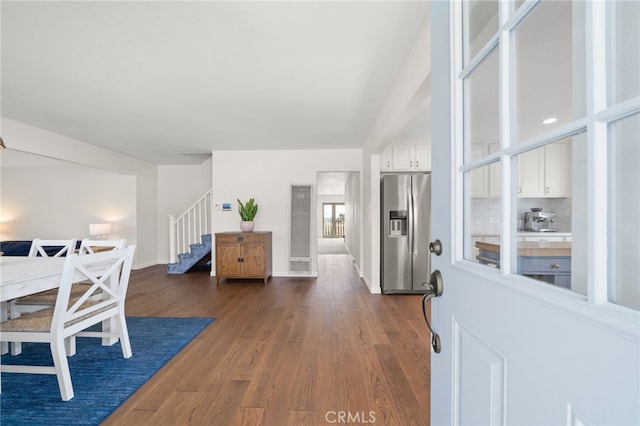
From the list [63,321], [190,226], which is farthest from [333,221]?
[63,321]

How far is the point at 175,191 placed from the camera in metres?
6.88

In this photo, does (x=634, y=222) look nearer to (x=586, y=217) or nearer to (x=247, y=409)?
(x=586, y=217)

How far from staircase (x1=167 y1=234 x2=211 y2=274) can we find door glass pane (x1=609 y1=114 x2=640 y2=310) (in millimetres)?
6056

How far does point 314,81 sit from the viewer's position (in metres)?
2.69

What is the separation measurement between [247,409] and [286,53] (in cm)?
246

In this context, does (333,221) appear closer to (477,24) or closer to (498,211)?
(477,24)

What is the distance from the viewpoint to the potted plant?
517cm

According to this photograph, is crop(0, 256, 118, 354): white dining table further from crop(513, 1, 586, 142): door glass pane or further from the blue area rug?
crop(513, 1, 586, 142): door glass pane

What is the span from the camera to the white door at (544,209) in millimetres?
369

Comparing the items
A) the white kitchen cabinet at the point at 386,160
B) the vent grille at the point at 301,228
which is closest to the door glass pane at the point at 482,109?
the white kitchen cabinet at the point at 386,160

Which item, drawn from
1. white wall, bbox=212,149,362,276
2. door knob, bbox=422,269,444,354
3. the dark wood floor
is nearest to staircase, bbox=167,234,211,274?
white wall, bbox=212,149,362,276

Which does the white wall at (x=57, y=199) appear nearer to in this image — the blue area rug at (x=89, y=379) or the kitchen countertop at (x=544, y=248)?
the blue area rug at (x=89, y=379)

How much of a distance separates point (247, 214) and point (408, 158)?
2.97 meters

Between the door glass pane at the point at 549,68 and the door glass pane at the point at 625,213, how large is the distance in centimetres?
8
